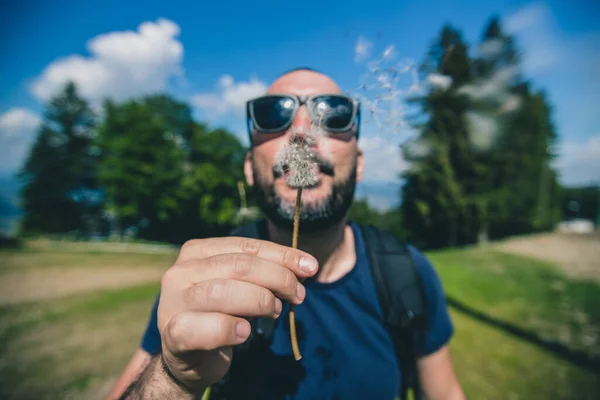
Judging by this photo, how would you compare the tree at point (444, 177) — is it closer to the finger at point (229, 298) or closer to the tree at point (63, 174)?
the finger at point (229, 298)

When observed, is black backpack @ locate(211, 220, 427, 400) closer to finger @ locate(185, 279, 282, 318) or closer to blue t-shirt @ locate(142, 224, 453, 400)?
blue t-shirt @ locate(142, 224, 453, 400)

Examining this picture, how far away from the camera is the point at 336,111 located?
2.19 metres

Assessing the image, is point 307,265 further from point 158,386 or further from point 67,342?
point 67,342

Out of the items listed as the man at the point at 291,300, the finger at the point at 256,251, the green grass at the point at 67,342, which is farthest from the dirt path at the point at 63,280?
the finger at the point at 256,251

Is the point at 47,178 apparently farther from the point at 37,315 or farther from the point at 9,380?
the point at 9,380

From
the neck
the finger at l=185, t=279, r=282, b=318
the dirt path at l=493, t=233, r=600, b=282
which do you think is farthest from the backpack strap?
the dirt path at l=493, t=233, r=600, b=282

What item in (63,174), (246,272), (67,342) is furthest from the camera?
(63,174)

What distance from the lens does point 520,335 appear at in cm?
777

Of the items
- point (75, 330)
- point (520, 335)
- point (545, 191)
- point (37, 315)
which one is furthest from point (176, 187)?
point (545, 191)

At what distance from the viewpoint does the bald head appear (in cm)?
264

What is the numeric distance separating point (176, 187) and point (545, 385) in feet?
120

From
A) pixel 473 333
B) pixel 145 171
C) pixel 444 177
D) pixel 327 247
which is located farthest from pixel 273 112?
pixel 145 171

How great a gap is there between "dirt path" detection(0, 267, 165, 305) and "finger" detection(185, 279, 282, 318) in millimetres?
17730

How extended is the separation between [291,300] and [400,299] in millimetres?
1528
